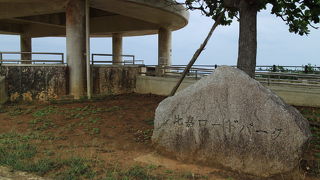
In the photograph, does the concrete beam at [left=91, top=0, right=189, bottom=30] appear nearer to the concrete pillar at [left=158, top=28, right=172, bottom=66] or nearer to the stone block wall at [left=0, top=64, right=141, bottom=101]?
the concrete pillar at [left=158, top=28, right=172, bottom=66]

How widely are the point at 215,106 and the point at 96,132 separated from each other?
397 centimetres

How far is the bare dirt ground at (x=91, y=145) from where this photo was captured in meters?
5.57

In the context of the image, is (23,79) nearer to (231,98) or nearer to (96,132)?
(96,132)

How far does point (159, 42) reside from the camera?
23.3 meters

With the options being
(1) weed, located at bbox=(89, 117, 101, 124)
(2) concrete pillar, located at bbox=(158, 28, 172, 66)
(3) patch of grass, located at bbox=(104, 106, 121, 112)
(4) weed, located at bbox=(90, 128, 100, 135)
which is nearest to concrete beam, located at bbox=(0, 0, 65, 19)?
(3) patch of grass, located at bbox=(104, 106, 121, 112)

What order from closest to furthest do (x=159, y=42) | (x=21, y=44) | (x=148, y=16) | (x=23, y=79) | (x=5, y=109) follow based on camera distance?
1. (x=5, y=109)
2. (x=23, y=79)
3. (x=148, y=16)
4. (x=159, y=42)
5. (x=21, y=44)

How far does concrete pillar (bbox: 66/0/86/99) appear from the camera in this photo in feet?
46.8

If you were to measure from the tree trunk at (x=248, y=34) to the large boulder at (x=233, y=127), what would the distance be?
9.59ft

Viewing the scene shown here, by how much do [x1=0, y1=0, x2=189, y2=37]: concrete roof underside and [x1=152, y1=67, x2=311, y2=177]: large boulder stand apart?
6.37 metres

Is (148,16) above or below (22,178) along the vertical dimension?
above

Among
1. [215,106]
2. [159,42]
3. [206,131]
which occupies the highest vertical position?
[159,42]

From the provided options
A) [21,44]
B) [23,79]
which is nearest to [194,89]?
[23,79]

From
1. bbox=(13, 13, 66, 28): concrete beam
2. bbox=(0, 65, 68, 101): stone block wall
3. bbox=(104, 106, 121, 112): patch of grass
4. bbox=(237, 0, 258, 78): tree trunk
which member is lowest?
bbox=(104, 106, 121, 112): patch of grass

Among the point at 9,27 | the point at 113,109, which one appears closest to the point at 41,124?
the point at 113,109
